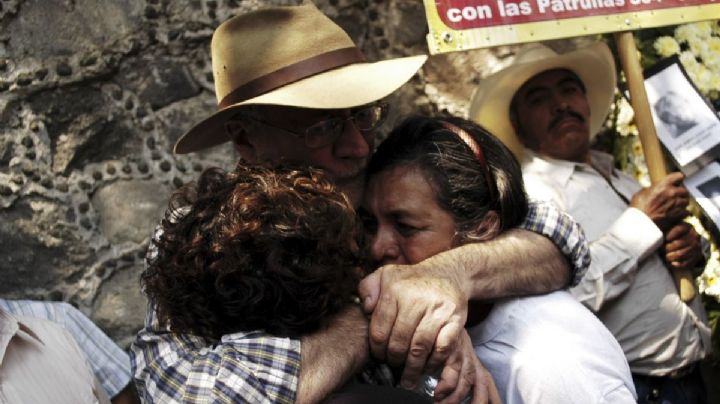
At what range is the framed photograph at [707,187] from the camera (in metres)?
3.25

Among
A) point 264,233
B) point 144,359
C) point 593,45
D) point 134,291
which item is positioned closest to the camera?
point 264,233

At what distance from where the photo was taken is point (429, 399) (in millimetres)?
1601

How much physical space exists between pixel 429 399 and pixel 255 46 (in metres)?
A: 1.09

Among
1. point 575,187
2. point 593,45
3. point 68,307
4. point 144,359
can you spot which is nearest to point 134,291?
point 68,307

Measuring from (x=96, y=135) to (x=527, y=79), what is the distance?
180 centimetres

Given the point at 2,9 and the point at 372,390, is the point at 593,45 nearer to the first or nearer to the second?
the point at 2,9

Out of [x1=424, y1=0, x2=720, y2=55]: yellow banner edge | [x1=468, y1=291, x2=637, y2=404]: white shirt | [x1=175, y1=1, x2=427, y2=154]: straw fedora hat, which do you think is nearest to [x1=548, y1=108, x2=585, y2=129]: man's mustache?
[x1=424, y1=0, x2=720, y2=55]: yellow banner edge

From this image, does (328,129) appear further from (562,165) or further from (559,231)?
(562,165)

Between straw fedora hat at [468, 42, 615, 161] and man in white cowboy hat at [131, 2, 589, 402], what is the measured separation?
4.78 ft

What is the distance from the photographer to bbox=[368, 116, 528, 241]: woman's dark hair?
2.01 metres

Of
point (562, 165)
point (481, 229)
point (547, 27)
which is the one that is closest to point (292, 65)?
point (481, 229)

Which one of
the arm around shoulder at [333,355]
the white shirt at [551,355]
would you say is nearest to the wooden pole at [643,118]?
the white shirt at [551,355]

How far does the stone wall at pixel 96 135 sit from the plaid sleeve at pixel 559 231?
4.79 ft

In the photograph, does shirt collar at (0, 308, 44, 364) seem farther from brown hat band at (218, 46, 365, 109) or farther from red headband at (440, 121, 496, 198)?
red headband at (440, 121, 496, 198)
